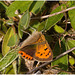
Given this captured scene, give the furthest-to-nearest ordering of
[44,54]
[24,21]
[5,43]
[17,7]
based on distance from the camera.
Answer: [5,43] → [17,7] → [24,21] → [44,54]

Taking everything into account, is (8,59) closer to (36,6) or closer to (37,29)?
(37,29)

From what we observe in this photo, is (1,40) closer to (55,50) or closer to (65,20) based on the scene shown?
(55,50)

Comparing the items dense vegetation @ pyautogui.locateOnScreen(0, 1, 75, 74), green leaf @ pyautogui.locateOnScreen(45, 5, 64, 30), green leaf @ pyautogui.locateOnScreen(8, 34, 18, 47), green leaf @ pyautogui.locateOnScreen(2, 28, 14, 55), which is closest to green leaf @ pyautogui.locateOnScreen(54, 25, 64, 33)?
dense vegetation @ pyautogui.locateOnScreen(0, 1, 75, 74)

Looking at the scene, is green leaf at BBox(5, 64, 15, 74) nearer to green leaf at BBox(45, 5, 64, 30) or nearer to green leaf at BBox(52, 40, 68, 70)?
green leaf at BBox(52, 40, 68, 70)

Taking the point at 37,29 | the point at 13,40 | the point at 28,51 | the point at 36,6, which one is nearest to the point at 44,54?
the point at 28,51

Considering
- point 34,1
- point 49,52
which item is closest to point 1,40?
point 34,1
